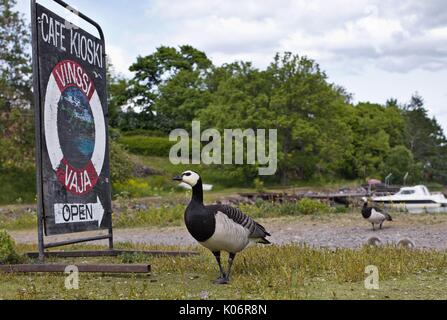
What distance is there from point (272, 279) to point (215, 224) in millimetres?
1164

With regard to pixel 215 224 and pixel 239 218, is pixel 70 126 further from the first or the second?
pixel 215 224

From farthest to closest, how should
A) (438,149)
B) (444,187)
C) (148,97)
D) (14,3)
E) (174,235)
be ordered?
(438,149)
(444,187)
(148,97)
(14,3)
(174,235)

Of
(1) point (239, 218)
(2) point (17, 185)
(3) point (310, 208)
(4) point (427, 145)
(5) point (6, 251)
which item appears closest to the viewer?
(1) point (239, 218)

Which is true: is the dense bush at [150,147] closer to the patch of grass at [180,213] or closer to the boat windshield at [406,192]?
the boat windshield at [406,192]

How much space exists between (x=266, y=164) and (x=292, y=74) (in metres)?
8.88

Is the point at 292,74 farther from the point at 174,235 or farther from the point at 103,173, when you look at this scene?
the point at 103,173

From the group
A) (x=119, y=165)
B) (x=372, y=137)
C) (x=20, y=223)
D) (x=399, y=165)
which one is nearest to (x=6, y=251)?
(x=20, y=223)

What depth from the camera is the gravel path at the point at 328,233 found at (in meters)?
16.8

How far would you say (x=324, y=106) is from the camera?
54.3 meters

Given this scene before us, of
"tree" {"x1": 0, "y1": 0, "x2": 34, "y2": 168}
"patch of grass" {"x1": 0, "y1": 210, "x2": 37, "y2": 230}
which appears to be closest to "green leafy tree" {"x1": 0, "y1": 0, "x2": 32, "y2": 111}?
"tree" {"x1": 0, "y1": 0, "x2": 34, "y2": 168}

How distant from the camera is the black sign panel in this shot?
11172mm

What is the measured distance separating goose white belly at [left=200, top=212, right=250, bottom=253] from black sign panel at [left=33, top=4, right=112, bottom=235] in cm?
384

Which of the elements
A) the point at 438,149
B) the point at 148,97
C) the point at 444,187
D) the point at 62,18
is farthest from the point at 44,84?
→ the point at 438,149

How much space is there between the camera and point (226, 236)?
8.51 meters
